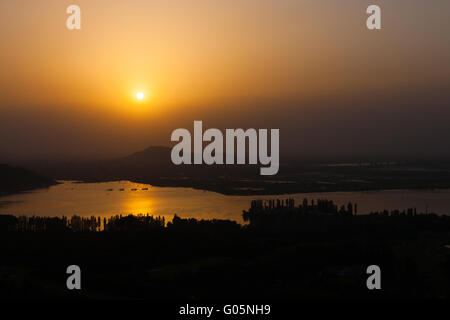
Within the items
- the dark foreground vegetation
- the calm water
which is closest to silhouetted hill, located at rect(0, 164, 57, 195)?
the calm water

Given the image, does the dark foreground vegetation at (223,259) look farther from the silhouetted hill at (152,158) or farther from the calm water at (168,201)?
the silhouetted hill at (152,158)

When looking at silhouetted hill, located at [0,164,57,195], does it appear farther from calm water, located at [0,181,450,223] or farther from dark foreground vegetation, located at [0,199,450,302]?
dark foreground vegetation, located at [0,199,450,302]

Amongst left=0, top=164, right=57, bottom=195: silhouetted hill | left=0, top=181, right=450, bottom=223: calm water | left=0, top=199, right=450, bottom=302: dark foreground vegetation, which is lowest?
left=0, top=199, right=450, bottom=302: dark foreground vegetation

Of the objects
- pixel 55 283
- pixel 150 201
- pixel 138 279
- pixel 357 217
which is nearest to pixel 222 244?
pixel 138 279

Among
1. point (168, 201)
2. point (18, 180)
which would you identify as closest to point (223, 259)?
point (168, 201)
